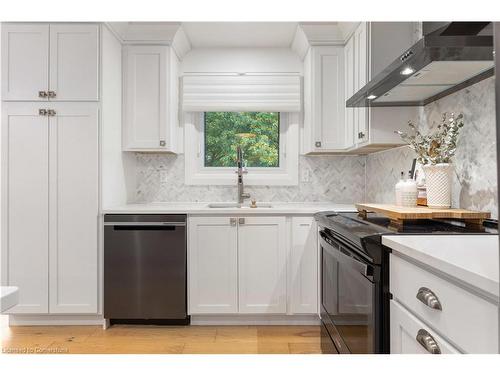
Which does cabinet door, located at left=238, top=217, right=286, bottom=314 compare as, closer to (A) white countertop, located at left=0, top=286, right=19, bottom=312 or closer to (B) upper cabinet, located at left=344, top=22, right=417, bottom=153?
(B) upper cabinet, located at left=344, top=22, right=417, bottom=153

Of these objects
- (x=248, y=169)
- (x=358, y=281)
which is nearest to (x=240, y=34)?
(x=248, y=169)

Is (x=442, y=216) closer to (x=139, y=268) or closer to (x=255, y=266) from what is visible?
(x=255, y=266)

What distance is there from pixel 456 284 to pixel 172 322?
85.8 inches

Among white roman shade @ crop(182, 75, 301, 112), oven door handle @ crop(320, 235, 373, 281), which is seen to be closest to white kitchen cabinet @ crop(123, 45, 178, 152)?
white roman shade @ crop(182, 75, 301, 112)

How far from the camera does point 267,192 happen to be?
309 centimetres

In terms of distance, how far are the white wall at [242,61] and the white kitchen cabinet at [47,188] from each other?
1038 mm

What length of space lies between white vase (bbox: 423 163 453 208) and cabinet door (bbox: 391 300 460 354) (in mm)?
712

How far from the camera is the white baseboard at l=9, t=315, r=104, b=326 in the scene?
2.45 meters

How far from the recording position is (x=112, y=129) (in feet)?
8.39

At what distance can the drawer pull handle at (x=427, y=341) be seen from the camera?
2.68ft

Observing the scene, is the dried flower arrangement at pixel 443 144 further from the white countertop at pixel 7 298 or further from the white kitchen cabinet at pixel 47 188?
the white kitchen cabinet at pixel 47 188

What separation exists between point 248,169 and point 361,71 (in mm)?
1302

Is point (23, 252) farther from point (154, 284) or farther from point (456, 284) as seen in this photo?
point (456, 284)

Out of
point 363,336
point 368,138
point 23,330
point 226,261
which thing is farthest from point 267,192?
point 23,330
